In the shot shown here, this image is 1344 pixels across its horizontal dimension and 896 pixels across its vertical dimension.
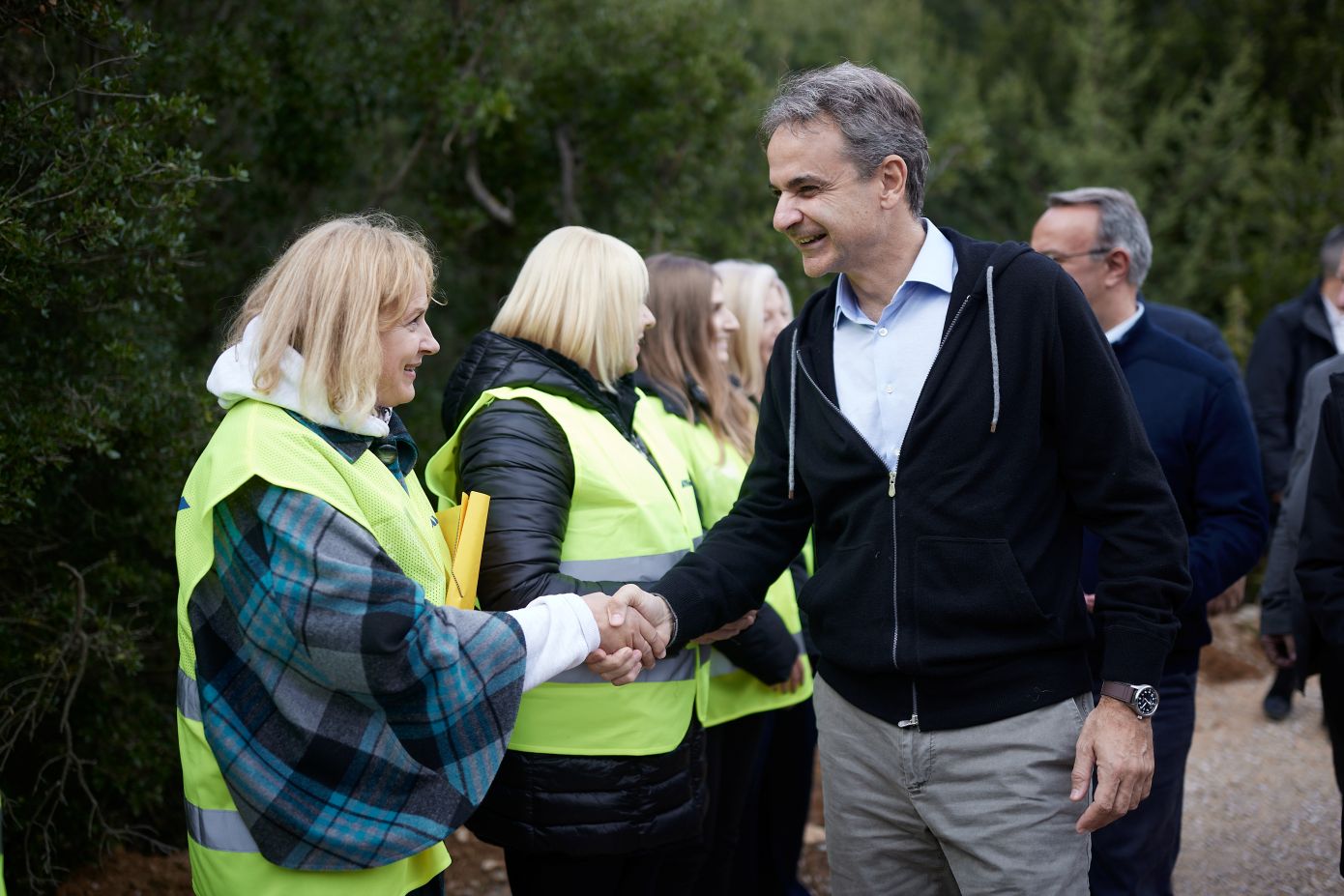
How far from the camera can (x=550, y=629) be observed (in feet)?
8.57

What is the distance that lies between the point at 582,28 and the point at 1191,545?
14.7ft

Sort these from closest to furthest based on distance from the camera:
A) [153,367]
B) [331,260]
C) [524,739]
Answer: [331,260], [524,739], [153,367]

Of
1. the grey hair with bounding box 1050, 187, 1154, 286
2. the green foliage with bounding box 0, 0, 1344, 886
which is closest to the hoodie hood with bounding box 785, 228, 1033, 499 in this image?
the green foliage with bounding box 0, 0, 1344, 886

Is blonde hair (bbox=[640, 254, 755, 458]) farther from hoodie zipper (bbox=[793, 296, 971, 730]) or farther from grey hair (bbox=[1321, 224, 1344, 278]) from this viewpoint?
grey hair (bbox=[1321, 224, 1344, 278])

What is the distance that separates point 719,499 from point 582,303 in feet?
3.30

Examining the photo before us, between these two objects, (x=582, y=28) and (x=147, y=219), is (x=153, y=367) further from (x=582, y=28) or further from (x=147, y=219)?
(x=582, y=28)

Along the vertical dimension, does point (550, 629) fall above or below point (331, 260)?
below

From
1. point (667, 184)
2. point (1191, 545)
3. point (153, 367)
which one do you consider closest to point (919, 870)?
point (1191, 545)

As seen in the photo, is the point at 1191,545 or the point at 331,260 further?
the point at 1191,545

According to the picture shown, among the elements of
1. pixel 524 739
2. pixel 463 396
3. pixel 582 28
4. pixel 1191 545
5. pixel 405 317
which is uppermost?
pixel 582 28

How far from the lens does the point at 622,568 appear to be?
3.10 m

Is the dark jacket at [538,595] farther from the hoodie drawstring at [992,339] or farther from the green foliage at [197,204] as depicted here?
the green foliage at [197,204]

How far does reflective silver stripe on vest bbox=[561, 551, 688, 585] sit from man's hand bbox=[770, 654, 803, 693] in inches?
40.3

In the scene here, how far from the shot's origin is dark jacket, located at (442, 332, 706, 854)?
9.46ft
